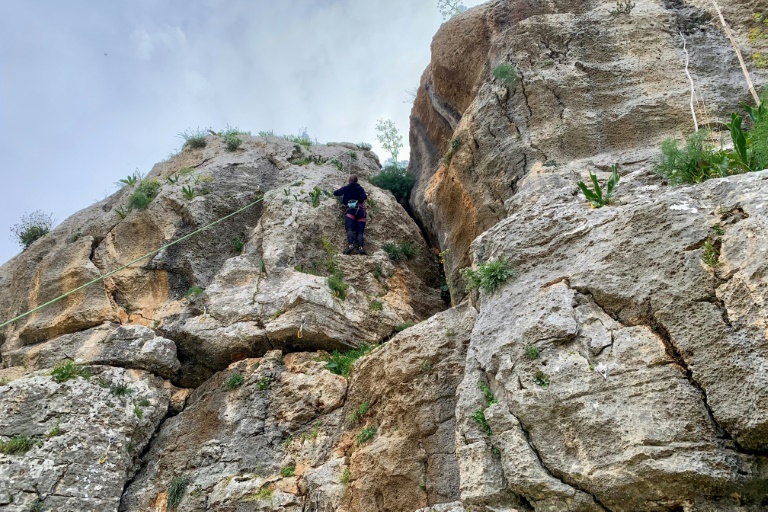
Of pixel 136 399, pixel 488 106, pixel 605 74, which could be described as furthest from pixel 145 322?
pixel 605 74

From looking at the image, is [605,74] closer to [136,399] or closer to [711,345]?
[711,345]

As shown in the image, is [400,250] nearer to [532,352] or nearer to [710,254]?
[532,352]

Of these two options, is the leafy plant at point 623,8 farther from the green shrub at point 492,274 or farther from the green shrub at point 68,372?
the green shrub at point 68,372

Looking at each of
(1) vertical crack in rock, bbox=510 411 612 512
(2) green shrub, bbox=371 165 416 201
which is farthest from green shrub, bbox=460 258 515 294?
(2) green shrub, bbox=371 165 416 201

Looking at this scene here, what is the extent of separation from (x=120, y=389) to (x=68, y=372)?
3.14 ft

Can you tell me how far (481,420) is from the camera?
21.2 feet

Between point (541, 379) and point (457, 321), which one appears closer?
point (541, 379)

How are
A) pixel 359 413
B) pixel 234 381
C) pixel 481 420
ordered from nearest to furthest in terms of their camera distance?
1. pixel 481 420
2. pixel 359 413
3. pixel 234 381

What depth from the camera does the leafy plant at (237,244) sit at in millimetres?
14195

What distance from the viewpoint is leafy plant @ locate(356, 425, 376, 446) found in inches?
346

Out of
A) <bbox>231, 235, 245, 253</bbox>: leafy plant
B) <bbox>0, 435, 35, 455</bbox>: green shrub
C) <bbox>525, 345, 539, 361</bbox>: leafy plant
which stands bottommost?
<bbox>525, 345, 539, 361</bbox>: leafy plant

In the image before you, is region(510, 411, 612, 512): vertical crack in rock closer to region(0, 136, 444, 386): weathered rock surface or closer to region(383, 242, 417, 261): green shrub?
region(0, 136, 444, 386): weathered rock surface

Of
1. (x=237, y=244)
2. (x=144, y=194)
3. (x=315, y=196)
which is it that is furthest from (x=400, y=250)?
(x=144, y=194)

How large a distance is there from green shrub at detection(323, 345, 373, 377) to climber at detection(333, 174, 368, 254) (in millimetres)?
3314
